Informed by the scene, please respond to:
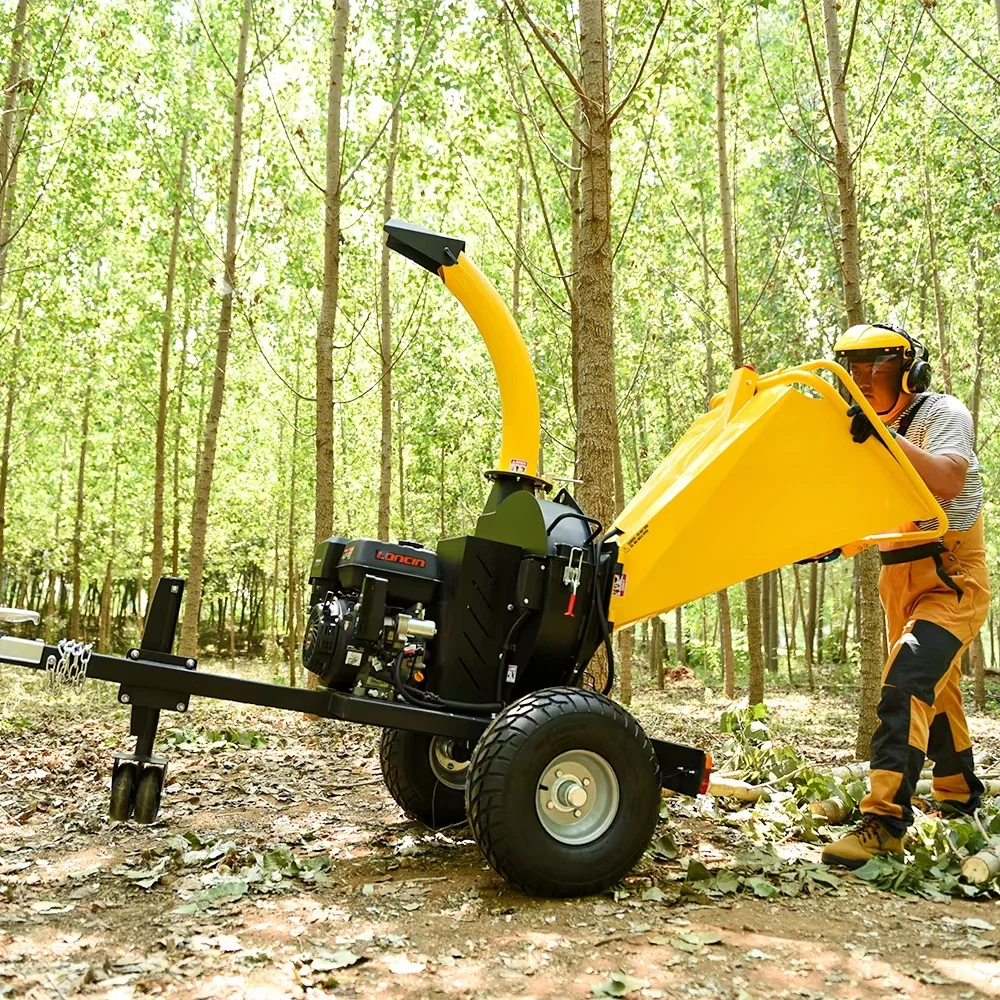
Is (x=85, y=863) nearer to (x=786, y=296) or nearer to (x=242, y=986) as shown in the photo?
(x=242, y=986)

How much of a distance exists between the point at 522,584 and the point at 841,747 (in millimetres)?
6208

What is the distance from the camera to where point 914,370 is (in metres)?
4.70

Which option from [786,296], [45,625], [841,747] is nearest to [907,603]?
[841,747]

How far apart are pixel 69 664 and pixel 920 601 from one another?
3.74 m

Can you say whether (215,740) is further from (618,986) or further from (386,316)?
(386,316)

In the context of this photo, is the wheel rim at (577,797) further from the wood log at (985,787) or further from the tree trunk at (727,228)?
the tree trunk at (727,228)

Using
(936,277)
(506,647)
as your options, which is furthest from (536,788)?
(936,277)

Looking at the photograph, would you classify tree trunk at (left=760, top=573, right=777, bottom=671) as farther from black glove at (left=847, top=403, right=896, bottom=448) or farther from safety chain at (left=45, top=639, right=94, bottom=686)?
safety chain at (left=45, top=639, right=94, bottom=686)

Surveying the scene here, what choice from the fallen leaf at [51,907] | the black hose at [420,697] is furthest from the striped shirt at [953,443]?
the fallen leaf at [51,907]

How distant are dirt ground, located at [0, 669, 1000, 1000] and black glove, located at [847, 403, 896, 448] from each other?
6.14ft

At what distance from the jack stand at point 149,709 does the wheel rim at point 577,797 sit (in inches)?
58.6

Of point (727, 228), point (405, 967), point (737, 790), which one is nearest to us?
point (405, 967)

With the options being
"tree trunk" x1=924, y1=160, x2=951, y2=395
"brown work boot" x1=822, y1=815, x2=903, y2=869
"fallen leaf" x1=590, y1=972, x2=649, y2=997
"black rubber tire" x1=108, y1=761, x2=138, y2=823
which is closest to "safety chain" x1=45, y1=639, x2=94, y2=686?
"black rubber tire" x1=108, y1=761, x2=138, y2=823

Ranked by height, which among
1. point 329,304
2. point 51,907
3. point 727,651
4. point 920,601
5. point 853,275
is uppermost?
→ point 329,304
